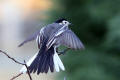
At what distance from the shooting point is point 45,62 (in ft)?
9.84

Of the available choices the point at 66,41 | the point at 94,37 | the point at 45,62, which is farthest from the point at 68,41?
the point at 94,37

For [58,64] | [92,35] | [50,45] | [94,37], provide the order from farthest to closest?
[92,35]
[94,37]
[50,45]
[58,64]

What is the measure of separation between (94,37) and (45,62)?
21.1 feet

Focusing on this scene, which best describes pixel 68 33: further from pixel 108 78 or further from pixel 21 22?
pixel 21 22

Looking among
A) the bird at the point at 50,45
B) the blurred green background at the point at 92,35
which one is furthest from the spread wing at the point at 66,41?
the blurred green background at the point at 92,35

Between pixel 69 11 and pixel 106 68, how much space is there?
1.17 meters

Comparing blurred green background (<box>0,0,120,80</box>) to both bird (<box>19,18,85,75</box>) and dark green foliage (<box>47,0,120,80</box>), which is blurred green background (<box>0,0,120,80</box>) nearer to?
dark green foliage (<box>47,0,120,80</box>)

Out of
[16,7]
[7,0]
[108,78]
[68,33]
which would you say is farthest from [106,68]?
[7,0]

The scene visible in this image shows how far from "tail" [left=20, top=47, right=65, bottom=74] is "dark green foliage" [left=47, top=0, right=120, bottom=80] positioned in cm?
518

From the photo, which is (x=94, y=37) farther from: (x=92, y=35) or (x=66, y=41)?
(x=66, y=41)

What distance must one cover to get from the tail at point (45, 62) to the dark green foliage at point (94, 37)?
5.18 meters

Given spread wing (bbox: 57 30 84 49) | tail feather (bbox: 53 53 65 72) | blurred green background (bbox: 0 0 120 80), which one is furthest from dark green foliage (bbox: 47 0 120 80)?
tail feather (bbox: 53 53 65 72)

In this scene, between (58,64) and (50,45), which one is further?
(50,45)

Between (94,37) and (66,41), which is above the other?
(66,41)
